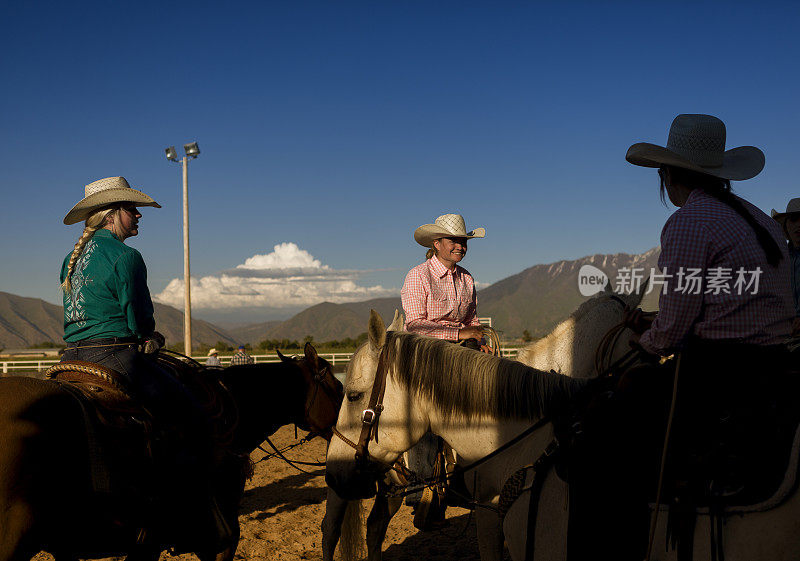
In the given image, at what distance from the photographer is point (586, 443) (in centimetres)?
221

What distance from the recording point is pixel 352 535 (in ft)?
15.3

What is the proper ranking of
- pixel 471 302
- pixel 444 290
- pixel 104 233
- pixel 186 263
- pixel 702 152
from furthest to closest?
pixel 186 263
pixel 471 302
pixel 444 290
pixel 104 233
pixel 702 152

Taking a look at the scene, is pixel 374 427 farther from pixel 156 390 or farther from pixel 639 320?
pixel 156 390

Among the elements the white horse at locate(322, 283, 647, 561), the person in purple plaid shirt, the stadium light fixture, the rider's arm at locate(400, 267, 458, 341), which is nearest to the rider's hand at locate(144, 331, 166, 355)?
the white horse at locate(322, 283, 647, 561)

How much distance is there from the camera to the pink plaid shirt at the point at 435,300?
490cm

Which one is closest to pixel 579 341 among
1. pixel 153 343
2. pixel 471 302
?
pixel 471 302

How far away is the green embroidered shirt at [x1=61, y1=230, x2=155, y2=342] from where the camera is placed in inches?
136

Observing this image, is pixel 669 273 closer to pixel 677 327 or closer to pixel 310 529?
pixel 677 327

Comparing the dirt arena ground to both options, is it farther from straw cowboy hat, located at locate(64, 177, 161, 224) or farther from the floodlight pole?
the floodlight pole

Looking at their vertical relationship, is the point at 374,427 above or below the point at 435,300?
below

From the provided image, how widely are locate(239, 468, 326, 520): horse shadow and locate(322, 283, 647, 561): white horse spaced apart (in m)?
2.98

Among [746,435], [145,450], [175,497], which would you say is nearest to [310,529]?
[175,497]

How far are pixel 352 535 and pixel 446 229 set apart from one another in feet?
9.56

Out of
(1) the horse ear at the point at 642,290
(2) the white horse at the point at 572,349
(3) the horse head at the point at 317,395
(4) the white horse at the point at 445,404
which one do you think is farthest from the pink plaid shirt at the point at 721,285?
(3) the horse head at the point at 317,395
